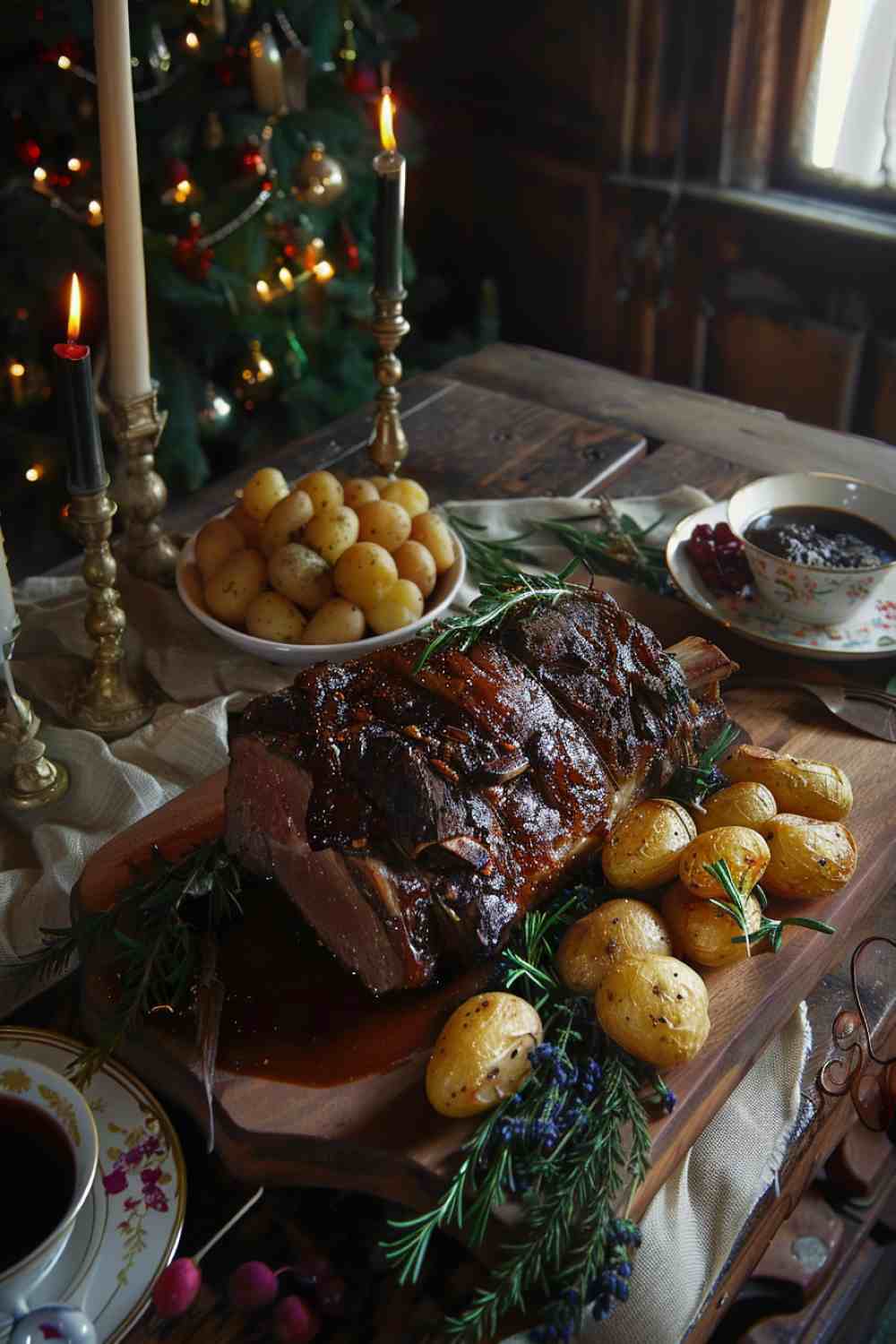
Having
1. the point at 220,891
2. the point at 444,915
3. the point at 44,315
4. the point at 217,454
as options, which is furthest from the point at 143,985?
the point at 217,454

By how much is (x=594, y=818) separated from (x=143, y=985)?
487 mm

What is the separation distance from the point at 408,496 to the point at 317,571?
243 mm

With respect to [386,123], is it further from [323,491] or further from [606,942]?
[606,942]

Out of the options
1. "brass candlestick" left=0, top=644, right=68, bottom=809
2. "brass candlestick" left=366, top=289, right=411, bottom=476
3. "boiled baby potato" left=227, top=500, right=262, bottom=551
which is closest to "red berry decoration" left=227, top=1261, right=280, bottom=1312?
"brass candlestick" left=0, top=644, right=68, bottom=809

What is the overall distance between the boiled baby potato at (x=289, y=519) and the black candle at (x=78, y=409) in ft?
0.84

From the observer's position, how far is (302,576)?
1.72 meters

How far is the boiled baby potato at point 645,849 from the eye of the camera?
132 centimetres

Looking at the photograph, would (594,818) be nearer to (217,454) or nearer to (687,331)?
(217,454)

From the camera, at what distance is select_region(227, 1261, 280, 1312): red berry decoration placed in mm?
1091

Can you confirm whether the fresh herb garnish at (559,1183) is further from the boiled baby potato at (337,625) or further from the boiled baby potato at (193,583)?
the boiled baby potato at (193,583)

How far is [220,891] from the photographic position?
1.33 meters

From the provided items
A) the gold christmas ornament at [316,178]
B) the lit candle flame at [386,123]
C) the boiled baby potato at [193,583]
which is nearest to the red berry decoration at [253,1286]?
the boiled baby potato at [193,583]

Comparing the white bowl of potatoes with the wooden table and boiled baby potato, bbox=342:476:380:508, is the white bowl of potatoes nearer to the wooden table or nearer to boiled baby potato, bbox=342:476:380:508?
boiled baby potato, bbox=342:476:380:508

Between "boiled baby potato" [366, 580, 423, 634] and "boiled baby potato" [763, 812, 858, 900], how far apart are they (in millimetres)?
575
